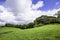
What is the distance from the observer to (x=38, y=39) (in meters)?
26.2

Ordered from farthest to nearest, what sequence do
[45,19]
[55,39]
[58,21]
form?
[45,19], [58,21], [55,39]

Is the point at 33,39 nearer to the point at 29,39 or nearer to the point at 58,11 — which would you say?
the point at 29,39

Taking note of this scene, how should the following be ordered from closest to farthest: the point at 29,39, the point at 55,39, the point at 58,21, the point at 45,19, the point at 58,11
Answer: the point at 55,39 → the point at 29,39 → the point at 58,21 → the point at 45,19 → the point at 58,11

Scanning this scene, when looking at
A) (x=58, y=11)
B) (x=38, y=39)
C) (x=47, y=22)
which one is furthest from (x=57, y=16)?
(x=38, y=39)

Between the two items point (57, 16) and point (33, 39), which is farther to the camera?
point (57, 16)

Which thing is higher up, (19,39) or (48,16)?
(48,16)

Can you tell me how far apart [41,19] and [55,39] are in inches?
1282

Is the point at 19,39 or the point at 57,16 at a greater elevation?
the point at 57,16

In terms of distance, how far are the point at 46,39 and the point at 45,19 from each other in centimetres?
3110

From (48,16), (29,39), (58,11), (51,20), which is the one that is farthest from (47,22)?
(29,39)

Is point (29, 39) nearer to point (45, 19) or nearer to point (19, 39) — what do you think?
point (19, 39)

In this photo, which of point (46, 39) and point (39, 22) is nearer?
point (46, 39)

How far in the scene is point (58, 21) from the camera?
2014 inches

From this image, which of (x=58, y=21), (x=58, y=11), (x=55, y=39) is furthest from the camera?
(x=58, y=11)
